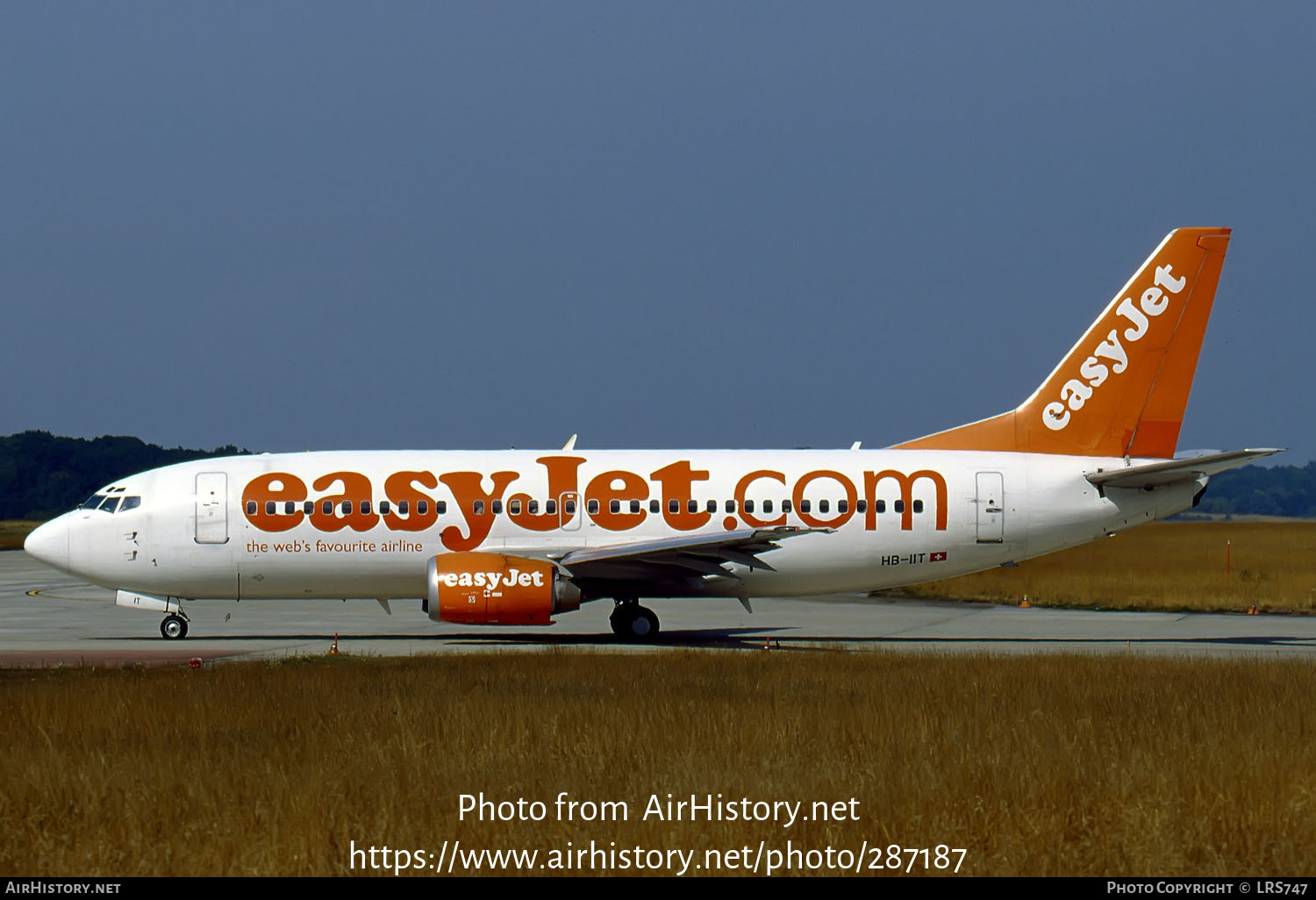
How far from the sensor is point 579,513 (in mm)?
27047

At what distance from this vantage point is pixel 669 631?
1168 inches

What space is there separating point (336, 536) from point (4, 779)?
15896mm

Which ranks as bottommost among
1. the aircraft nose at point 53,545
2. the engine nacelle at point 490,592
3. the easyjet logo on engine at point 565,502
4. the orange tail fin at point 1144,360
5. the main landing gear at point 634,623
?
the main landing gear at point 634,623

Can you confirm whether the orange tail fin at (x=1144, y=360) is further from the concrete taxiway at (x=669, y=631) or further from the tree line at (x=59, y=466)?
the tree line at (x=59, y=466)

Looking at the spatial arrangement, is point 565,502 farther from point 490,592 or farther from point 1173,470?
point 1173,470

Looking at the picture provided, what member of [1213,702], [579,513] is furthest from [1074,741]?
[579,513]

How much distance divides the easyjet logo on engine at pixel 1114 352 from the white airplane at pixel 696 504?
0.03m

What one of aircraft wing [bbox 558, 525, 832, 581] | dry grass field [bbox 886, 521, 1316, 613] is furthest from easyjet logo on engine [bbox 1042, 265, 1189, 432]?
dry grass field [bbox 886, 521, 1316, 613]

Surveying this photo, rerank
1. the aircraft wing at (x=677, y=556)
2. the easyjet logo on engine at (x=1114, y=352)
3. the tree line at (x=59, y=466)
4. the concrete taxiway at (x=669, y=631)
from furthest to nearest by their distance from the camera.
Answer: the tree line at (x=59, y=466), the easyjet logo on engine at (x=1114, y=352), the aircraft wing at (x=677, y=556), the concrete taxiway at (x=669, y=631)

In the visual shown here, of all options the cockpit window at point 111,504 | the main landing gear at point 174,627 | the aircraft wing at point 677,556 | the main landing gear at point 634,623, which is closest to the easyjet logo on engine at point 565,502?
the aircraft wing at point 677,556

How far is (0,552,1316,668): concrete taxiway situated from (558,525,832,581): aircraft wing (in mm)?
1363

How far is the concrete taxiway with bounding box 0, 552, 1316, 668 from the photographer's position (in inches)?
971

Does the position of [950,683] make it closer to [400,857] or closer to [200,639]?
[400,857]

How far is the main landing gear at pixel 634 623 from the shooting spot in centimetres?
2719
